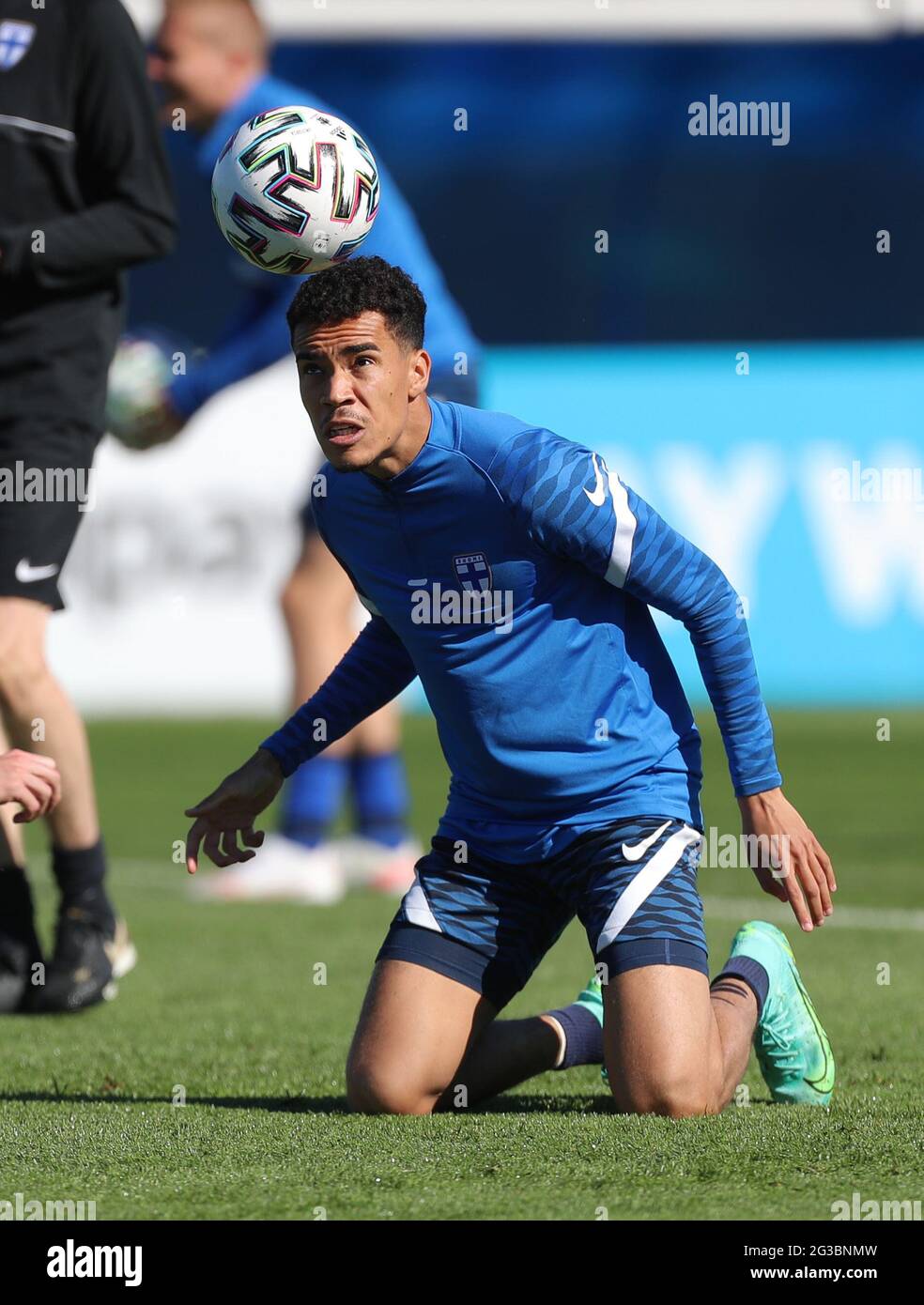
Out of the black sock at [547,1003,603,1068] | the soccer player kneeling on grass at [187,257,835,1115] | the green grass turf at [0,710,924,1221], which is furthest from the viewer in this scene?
the black sock at [547,1003,603,1068]

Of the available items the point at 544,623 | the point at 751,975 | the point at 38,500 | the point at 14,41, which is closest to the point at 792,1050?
the point at 751,975

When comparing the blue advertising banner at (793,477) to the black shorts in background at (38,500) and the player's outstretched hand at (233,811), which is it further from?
the player's outstretched hand at (233,811)

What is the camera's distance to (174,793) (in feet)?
36.6

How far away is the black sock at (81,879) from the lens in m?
5.40

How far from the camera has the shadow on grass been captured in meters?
4.12

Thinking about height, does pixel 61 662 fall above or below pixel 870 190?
below

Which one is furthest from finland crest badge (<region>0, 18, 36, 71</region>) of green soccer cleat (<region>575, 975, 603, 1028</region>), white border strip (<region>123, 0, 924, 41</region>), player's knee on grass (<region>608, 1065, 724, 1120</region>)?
white border strip (<region>123, 0, 924, 41</region>)

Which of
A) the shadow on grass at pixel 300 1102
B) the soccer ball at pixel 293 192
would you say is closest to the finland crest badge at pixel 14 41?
the soccer ball at pixel 293 192

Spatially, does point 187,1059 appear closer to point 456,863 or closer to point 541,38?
point 456,863

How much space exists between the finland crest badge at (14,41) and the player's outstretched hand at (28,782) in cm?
224

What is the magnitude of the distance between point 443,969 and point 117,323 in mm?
2211

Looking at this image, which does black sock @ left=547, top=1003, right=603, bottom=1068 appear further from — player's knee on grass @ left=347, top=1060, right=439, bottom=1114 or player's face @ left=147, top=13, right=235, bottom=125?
player's face @ left=147, top=13, right=235, bottom=125

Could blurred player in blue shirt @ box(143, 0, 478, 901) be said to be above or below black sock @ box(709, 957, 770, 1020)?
above
